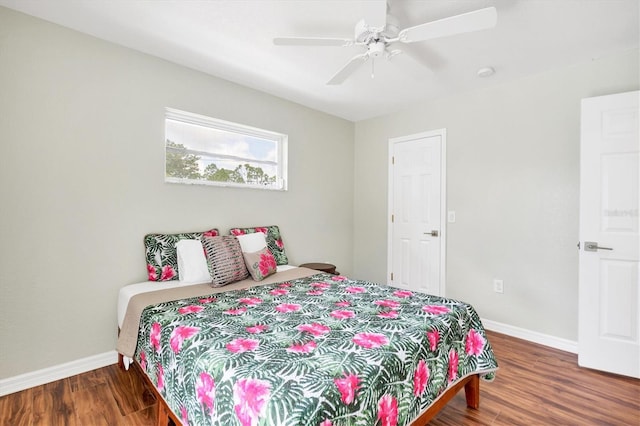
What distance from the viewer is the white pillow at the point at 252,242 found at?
113 inches

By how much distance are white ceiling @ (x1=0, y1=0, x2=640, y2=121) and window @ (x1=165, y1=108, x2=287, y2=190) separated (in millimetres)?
490

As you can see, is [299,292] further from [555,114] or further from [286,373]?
[555,114]

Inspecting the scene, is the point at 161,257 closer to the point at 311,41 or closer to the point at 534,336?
the point at 311,41

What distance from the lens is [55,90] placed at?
216 cm

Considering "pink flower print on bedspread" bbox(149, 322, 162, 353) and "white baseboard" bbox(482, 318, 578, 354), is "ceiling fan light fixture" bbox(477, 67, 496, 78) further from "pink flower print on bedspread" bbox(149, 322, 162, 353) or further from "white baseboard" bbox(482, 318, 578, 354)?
"pink flower print on bedspread" bbox(149, 322, 162, 353)

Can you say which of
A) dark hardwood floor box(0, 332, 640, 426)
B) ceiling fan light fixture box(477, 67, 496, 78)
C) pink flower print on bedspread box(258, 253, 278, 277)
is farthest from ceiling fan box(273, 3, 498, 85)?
dark hardwood floor box(0, 332, 640, 426)

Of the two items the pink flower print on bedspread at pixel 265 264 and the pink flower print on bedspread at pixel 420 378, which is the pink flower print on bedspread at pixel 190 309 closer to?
the pink flower print on bedspread at pixel 265 264

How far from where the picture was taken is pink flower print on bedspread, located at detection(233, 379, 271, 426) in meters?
1.03

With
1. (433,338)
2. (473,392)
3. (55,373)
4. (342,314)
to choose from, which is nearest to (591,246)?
(473,392)

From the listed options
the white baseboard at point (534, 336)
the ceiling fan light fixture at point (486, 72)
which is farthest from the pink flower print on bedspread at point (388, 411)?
the ceiling fan light fixture at point (486, 72)

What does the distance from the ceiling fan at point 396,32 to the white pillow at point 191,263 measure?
1693 mm

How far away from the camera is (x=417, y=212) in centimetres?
377

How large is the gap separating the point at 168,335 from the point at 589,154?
10.5ft

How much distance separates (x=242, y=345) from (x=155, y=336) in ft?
2.13
